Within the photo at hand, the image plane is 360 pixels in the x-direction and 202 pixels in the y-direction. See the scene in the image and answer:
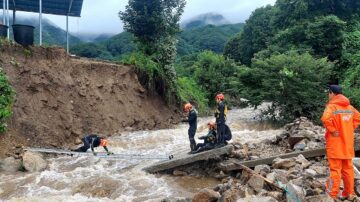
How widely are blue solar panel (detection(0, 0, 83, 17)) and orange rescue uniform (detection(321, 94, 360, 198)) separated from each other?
54.8 feet

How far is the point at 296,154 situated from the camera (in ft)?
32.8

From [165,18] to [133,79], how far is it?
414 centimetres

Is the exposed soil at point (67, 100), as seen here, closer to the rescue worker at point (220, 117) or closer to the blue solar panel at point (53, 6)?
the blue solar panel at point (53, 6)

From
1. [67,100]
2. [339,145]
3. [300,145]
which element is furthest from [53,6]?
A: [339,145]

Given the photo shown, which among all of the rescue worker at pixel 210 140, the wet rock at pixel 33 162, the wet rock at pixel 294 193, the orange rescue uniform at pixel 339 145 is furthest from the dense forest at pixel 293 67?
the wet rock at pixel 294 193

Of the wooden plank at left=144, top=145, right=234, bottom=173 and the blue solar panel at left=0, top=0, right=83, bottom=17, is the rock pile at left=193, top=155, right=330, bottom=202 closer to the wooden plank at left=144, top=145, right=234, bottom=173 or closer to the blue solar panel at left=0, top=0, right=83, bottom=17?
the wooden plank at left=144, top=145, right=234, bottom=173

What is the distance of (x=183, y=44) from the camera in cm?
6619

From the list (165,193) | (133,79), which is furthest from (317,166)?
(133,79)

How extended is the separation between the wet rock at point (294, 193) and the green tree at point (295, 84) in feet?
41.9

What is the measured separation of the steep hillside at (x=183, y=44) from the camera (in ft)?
159

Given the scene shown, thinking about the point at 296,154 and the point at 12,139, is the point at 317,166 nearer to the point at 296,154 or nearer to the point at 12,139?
the point at 296,154

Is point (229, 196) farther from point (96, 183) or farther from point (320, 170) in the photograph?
point (96, 183)

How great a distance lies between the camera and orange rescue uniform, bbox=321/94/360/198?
21.3 ft

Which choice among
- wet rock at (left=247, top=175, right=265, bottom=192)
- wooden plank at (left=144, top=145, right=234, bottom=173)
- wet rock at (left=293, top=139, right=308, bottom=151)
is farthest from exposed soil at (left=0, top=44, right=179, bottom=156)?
wet rock at (left=293, top=139, right=308, bottom=151)
